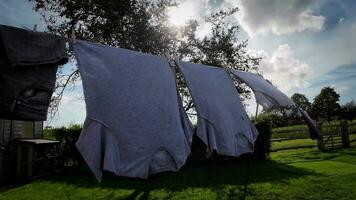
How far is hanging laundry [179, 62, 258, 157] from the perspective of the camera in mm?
4951

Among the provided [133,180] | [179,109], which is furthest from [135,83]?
[133,180]

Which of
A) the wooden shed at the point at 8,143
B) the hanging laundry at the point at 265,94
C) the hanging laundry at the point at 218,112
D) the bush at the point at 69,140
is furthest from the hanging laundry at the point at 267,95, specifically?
the wooden shed at the point at 8,143

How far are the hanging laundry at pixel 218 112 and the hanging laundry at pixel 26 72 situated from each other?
2.00 m

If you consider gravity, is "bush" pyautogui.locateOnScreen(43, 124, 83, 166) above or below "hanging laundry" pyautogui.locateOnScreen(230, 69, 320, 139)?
below

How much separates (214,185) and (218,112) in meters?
5.60

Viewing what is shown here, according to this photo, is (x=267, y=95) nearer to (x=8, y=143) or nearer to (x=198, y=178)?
(x=198, y=178)

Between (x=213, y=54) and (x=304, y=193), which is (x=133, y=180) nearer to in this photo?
(x=304, y=193)

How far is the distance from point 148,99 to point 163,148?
63cm

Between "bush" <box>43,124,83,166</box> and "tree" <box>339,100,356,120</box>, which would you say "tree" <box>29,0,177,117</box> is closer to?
"bush" <box>43,124,83,166</box>

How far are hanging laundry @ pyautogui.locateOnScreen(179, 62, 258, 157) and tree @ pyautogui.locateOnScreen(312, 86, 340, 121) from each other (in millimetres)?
85418

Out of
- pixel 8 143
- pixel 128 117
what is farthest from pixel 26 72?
pixel 8 143

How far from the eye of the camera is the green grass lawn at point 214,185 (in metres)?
8.84

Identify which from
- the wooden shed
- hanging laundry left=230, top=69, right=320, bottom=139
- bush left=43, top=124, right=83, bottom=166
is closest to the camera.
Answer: hanging laundry left=230, top=69, right=320, bottom=139

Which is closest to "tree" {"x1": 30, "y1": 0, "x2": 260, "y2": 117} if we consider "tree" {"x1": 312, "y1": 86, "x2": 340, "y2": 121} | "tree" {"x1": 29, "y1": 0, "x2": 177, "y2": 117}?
"tree" {"x1": 29, "y1": 0, "x2": 177, "y2": 117}
